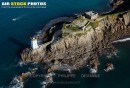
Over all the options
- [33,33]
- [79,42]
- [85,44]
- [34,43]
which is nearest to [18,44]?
[33,33]

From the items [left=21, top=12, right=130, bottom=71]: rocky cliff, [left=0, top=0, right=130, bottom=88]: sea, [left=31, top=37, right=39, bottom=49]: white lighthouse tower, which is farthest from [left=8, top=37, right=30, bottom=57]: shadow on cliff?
[left=31, top=37, right=39, bottom=49]: white lighthouse tower

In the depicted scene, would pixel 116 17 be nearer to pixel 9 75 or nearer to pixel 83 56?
pixel 83 56

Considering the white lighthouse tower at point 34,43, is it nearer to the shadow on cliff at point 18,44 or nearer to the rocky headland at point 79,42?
the rocky headland at point 79,42

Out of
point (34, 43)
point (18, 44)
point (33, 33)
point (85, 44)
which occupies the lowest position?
point (85, 44)

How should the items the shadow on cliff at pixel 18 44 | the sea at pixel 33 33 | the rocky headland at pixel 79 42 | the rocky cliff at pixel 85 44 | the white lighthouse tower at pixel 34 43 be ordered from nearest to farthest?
the sea at pixel 33 33, the rocky headland at pixel 79 42, the rocky cliff at pixel 85 44, the white lighthouse tower at pixel 34 43, the shadow on cliff at pixel 18 44

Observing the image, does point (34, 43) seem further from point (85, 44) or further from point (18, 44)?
point (85, 44)

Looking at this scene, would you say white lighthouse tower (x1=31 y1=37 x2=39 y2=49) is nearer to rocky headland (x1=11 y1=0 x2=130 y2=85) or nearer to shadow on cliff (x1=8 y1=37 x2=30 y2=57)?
rocky headland (x1=11 y1=0 x2=130 y2=85)

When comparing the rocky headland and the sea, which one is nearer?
the sea

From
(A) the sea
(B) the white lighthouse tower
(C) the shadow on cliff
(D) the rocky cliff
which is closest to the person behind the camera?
(A) the sea

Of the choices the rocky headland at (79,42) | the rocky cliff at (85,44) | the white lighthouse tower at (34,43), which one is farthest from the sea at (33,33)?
the white lighthouse tower at (34,43)
